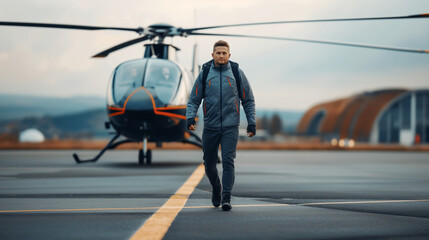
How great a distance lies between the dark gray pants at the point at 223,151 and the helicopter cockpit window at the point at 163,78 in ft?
26.9

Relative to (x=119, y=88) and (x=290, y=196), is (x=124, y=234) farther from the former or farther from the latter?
(x=119, y=88)

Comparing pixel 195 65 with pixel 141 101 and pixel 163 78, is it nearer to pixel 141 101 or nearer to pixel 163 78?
pixel 163 78

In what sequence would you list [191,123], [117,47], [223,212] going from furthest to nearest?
[117,47], [191,123], [223,212]

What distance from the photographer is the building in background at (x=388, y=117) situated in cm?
5994

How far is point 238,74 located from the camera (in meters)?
7.00

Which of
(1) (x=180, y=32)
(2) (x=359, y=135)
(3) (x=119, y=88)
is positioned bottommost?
(2) (x=359, y=135)

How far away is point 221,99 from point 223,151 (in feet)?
1.88

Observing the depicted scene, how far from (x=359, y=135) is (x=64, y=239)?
61.8 m

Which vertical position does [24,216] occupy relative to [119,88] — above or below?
below

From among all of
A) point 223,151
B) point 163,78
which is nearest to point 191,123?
point 223,151

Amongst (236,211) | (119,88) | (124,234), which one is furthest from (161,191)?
(119,88)

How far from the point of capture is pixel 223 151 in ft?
22.5

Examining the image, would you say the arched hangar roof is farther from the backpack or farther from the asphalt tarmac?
the backpack

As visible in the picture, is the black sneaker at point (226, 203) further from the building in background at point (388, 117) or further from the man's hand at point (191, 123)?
the building in background at point (388, 117)
